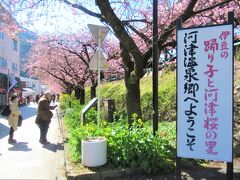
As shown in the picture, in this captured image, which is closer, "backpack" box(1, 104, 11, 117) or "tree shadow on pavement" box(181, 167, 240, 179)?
"tree shadow on pavement" box(181, 167, 240, 179)

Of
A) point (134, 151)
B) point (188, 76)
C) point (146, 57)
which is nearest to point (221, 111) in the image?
point (188, 76)

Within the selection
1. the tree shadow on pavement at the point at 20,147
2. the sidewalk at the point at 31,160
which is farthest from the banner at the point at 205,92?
the tree shadow on pavement at the point at 20,147

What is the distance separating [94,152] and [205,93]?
2.54m

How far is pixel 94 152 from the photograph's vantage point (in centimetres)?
668

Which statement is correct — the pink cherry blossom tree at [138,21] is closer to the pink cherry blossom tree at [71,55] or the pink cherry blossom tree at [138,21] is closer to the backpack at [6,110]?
the backpack at [6,110]

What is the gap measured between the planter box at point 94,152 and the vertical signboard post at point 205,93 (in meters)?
1.73

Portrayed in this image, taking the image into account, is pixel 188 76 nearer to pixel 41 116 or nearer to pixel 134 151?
pixel 134 151

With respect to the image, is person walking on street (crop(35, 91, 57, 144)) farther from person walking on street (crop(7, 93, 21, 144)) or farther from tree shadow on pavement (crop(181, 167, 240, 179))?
tree shadow on pavement (crop(181, 167, 240, 179))

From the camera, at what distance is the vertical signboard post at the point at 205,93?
508 centimetres

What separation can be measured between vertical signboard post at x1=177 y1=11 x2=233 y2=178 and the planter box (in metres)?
1.73

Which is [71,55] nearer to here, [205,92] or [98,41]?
[98,41]

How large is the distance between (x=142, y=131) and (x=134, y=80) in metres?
2.28

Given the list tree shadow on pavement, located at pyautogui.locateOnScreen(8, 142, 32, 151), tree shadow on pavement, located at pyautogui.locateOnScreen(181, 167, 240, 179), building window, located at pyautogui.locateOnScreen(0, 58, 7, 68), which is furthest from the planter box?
building window, located at pyautogui.locateOnScreen(0, 58, 7, 68)

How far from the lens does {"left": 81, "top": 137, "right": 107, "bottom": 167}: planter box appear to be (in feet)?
21.9
